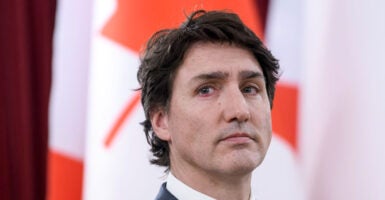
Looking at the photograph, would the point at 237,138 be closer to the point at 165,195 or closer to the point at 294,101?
the point at 165,195

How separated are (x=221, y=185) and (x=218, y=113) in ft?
0.35

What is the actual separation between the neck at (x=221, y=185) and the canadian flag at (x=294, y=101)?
32cm

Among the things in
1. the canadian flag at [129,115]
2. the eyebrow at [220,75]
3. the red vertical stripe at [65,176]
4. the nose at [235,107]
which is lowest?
the red vertical stripe at [65,176]

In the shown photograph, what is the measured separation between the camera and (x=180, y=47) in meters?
1.00

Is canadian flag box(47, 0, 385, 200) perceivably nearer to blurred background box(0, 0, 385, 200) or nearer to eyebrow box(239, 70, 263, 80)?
blurred background box(0, 0, 385, 200)

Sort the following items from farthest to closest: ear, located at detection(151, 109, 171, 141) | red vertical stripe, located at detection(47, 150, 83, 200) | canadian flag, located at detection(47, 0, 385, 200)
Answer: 1. red vertical stripe, located at detection(47, 150, 83, 200)
2. canadian flag, located at detection(47, 0, 385, 200)
3. ear, located at detection(151, 109, 171, 141)

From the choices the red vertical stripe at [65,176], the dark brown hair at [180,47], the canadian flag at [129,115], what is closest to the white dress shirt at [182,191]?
the dark brown hair at [180,47]

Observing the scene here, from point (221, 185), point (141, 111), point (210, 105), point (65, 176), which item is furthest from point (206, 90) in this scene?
point (65, 176)

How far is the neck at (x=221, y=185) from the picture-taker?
95 cm

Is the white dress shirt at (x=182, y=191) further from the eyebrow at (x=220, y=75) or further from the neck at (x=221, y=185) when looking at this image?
the eyebrow at (x=220, y=75)

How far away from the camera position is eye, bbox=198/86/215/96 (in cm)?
94

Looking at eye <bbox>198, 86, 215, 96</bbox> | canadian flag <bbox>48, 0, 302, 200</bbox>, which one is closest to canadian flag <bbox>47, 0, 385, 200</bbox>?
canadian flag <bbox>48, 0, 302, 200</bbox>

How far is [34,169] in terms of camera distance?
1.51 m

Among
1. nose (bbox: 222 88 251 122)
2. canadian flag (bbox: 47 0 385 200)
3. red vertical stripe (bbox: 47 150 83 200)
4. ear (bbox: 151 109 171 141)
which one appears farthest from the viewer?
red vertical stripe (bbox: 47 150 83 200)
